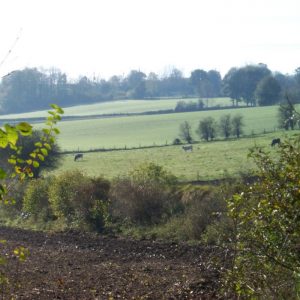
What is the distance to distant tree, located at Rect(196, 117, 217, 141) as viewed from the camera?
66.5 metres

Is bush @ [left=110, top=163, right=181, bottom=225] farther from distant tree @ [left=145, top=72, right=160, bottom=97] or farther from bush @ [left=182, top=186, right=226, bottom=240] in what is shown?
distant tree @ [left=145, top=72, right=160, bottom=97]

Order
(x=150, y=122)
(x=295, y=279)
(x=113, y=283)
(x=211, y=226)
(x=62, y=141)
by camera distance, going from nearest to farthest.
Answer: (x=295, y=279) → (x=113, y=283) → (x=211, y=226) → (x=62, y=141) → (x=150, y=122)

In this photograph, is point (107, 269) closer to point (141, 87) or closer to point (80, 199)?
point (80, 199)

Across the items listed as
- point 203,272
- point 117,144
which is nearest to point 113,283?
point 203,272

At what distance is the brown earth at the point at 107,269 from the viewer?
1408 centimetres

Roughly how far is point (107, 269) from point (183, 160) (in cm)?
3141

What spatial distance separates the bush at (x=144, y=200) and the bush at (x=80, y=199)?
2.35ft

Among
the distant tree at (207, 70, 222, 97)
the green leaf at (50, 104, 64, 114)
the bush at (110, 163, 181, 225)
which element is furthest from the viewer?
the distant tree at (207, 70, 222, 97)

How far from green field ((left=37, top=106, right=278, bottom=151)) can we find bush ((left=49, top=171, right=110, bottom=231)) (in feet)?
125

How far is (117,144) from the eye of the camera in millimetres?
68812

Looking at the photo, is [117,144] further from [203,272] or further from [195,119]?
[203,272]

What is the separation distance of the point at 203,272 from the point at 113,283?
8.44ft

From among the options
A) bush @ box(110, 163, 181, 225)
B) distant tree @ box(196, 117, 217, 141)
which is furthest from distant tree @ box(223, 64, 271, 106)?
bush @ box(110, 163, 181, 225)

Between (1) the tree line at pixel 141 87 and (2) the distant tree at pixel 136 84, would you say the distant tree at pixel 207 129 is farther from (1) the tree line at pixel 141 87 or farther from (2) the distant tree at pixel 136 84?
(2) the distant tree at pixel 136 84
